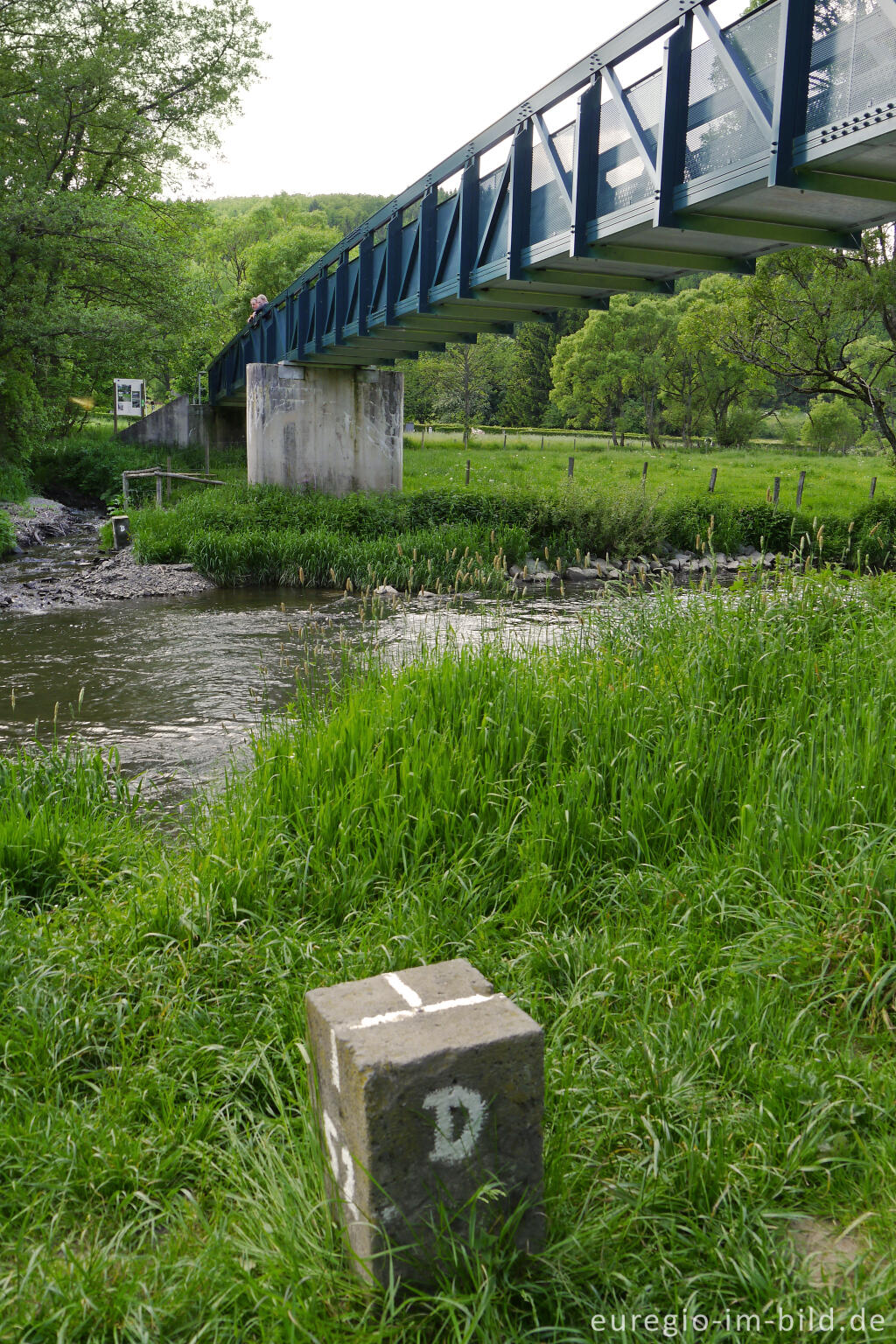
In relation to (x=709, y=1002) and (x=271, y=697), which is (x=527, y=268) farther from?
(x=709, y=1002)

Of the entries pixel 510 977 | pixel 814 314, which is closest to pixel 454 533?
pixel 814 314

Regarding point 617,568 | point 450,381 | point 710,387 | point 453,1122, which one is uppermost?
point 450,381

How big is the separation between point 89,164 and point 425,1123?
37.3 m

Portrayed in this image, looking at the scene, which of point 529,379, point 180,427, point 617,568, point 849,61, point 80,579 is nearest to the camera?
point 849,61

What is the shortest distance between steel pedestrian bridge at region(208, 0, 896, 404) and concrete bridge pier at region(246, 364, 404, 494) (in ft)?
29.8

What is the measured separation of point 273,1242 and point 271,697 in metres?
8.02

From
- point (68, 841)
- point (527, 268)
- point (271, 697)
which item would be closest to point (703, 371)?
point (527, 268)

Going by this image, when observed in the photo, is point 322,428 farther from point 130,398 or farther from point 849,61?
point 849,61

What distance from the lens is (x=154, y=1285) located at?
92.4 inches

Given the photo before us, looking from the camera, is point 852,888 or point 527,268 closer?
point 852,888

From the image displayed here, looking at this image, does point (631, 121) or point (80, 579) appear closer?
point (631, 121)

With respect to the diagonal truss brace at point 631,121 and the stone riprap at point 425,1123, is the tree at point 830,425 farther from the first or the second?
the stone riprap at point 425,1123

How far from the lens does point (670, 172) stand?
1059 cm

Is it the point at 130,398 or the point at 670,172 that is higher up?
the point at 670,172
